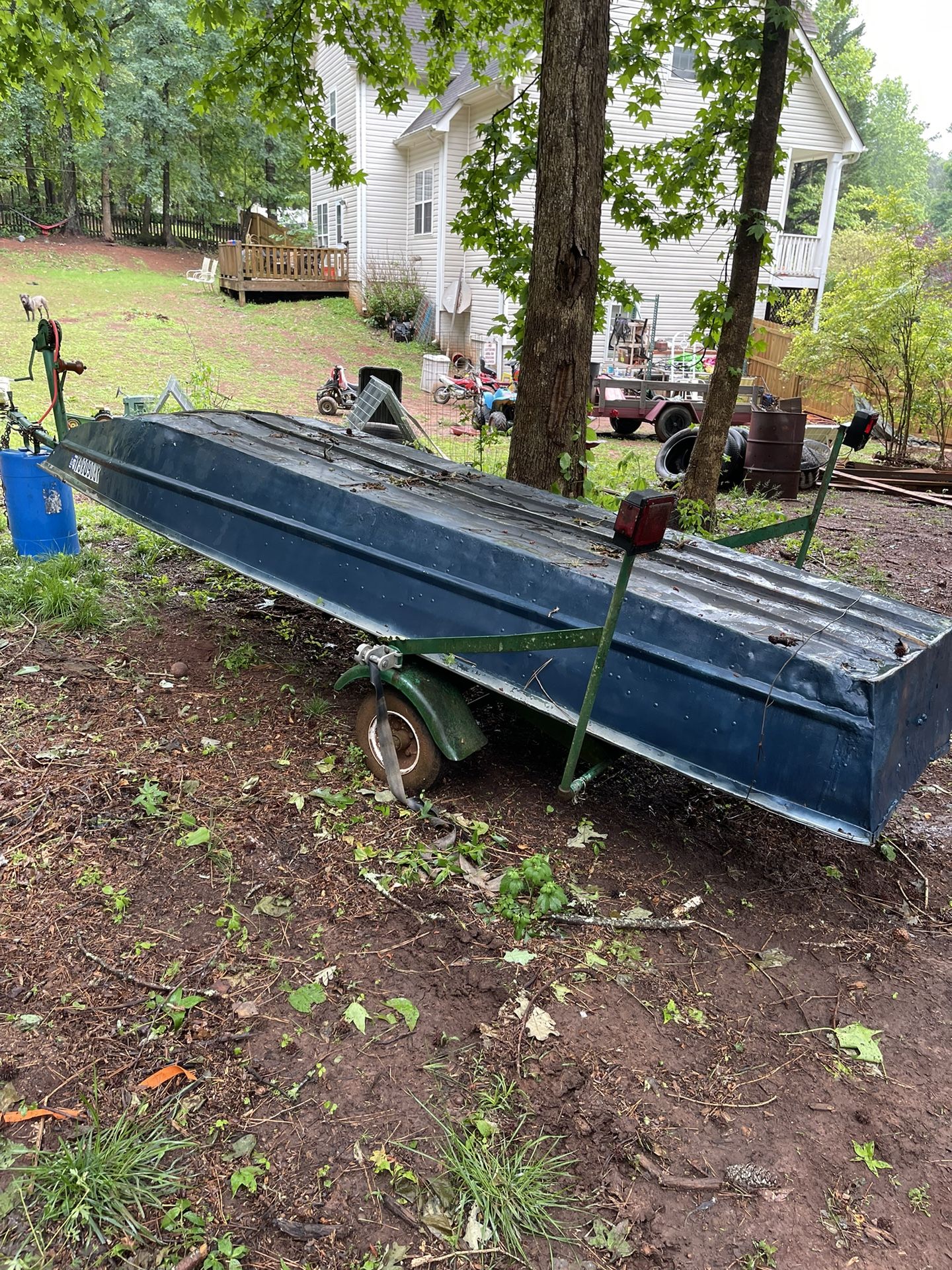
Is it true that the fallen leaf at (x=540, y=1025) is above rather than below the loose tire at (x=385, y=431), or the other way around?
below

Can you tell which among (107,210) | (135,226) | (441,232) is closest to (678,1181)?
(441,232)

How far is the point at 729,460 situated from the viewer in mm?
10875

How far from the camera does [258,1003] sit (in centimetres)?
269

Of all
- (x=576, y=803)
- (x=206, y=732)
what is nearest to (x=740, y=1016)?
(x=576, y=803)

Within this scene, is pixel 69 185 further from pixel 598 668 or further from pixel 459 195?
pixel 598 668

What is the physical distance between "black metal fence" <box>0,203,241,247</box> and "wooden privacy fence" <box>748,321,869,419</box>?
70.8 ft

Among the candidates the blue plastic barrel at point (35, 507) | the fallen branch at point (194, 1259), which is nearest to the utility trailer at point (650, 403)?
the blue plastic barrel at point (35, 507)

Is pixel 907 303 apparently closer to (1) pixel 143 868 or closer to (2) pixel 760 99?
(2) pixel 760 99

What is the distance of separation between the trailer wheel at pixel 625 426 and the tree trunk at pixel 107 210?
26206mm

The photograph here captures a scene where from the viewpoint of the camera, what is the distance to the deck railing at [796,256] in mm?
22203

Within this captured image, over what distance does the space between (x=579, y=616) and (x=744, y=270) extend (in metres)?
5.32

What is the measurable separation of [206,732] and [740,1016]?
267 centimetres

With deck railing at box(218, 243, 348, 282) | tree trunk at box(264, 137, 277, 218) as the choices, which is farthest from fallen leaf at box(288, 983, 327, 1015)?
tree trunk at box(264, 137, 277, 218)

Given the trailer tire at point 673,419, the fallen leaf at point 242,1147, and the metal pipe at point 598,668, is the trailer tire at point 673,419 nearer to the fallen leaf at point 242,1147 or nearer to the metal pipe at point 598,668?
the metal pipe at point 598,668
